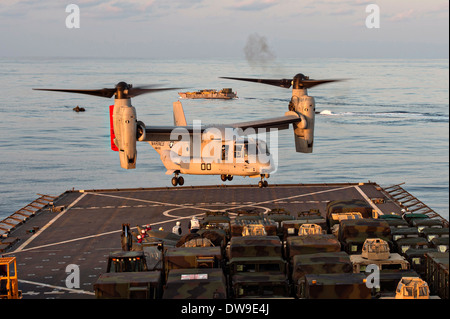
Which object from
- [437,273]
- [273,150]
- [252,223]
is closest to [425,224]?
[252,223]

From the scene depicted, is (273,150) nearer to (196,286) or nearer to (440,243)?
(440,243)

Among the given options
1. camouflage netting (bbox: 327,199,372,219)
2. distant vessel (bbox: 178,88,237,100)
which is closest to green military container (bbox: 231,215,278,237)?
camouflage netting (bbox: 327,199,372,219)

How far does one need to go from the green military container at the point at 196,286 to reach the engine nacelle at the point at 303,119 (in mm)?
23803

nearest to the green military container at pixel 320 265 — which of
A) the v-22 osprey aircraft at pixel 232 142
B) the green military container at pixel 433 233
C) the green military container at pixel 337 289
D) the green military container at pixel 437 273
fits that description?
the green military container at pixel 337 289

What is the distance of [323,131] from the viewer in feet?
518

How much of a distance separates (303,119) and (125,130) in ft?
46.7

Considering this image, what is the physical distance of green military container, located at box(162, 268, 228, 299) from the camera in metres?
31.5

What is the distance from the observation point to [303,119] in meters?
55.8

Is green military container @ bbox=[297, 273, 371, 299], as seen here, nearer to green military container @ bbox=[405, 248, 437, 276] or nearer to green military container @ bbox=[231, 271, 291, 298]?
green military container @ bbox=[231, 271, 291, 298]

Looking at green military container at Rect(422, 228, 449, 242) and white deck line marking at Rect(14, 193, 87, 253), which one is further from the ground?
green military container at Rect(422, 228, 449, 242)

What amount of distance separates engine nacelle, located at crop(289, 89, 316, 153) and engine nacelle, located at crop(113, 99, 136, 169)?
1338 centimetres

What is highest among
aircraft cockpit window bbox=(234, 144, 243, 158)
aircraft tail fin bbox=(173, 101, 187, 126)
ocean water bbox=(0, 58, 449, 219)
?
aircraft tail fin bbox=(173, 101, 187, 126)

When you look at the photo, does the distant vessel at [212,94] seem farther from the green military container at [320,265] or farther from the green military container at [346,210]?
the green military container at [320,265]
